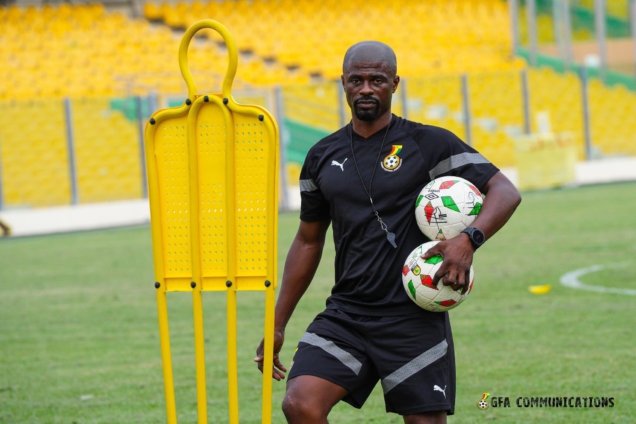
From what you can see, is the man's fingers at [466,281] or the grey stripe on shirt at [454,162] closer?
the man's fingers at [466,281]

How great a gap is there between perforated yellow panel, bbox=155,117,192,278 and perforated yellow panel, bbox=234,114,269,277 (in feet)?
0.71

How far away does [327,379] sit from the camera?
13.6 feet

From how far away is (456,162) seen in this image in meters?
4.25

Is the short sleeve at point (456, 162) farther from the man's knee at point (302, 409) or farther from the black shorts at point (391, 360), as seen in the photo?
the man's knee at point (302, 409)

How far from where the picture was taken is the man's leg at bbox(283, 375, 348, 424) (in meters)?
4.02

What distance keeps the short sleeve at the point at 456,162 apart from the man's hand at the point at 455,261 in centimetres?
33

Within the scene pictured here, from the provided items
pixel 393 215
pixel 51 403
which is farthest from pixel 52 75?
pixel 393 215

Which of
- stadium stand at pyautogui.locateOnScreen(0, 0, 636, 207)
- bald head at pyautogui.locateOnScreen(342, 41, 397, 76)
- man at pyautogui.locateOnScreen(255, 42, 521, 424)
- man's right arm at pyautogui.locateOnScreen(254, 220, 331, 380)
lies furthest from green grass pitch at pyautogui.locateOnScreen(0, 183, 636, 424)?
stadium stand at pyautogui.locateOnScreen(0, 0, 636, 207)

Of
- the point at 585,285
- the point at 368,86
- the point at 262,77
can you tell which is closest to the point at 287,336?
the point at 585,285

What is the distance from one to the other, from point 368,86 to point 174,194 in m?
0.87

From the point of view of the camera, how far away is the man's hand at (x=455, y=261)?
3.95 m

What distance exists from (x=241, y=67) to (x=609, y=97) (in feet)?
34.8

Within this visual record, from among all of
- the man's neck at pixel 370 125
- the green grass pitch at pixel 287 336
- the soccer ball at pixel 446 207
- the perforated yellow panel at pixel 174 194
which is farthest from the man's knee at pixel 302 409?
the green grass pitch at pixel 287 336

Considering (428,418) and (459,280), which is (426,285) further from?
(428,418)
